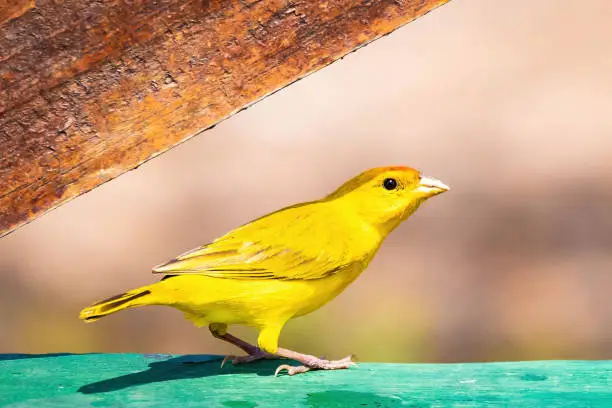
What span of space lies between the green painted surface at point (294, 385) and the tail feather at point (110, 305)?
18cm

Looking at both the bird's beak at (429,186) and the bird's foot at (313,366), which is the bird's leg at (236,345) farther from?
the bird's beak at (429,186)

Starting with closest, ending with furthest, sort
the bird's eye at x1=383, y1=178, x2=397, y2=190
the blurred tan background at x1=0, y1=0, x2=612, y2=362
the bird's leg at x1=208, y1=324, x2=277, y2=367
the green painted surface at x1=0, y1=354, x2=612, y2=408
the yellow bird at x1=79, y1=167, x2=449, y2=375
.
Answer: the green painted surface at x1=0, y1=354, x2=612, y2=408
the yellow bird at x1=79, y1=167, x2=449, y2=375
the bird's eye at x1=383, y1=178, x2=397, y2=190
the bird's leg at x1=208, y1=324, x2=277, y2=367
the blurred tan background at x1=0, y1=0, x2=612, y2=362

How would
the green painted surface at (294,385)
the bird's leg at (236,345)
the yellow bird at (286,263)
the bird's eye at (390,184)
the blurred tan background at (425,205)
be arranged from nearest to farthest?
the green painted surface at (294,385), the yellow bird at (286,263), the bird's eye at (390,184), the bird's leg at (236,345), the blurred tan background at (425,205)

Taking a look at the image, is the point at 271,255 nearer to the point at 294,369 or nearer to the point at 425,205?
the point at 294,369

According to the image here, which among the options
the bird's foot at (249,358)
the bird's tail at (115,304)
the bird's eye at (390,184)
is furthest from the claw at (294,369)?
the bird's eye at (390,184)

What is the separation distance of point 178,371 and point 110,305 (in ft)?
1.08

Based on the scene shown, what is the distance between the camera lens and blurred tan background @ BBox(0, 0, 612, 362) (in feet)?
18.3

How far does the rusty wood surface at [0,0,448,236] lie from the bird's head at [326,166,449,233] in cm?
59

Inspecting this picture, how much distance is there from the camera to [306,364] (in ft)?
8.94

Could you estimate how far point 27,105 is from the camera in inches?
87.1

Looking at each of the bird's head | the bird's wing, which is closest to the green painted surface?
the bird's wing

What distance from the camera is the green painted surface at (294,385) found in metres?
2.46

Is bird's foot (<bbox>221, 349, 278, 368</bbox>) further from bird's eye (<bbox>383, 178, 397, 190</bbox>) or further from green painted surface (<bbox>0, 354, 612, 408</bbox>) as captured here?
bird's eye (<bbox>383, 178, 397, 190</bbox>)

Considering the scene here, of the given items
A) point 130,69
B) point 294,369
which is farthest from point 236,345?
point 130,69
